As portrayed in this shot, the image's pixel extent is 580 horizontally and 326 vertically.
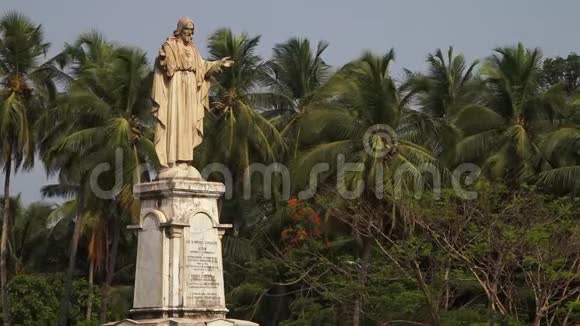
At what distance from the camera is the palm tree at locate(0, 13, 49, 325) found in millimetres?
42000

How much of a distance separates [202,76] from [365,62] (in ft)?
55.2

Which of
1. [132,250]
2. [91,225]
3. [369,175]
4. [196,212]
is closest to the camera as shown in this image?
[196,212]

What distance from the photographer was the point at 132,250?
50.1m

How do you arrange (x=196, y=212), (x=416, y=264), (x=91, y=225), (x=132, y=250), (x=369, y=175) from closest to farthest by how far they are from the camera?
(x=196, y=212), (x=416, y=264), (x=369, y=175), (x=91, y=225), (x=132, y=250)

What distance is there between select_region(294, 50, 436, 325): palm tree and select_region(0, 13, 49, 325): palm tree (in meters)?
9.18

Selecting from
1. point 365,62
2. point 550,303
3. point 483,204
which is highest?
point 365,62

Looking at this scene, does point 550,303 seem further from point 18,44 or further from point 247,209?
point 18,44

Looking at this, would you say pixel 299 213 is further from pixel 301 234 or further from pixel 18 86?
pixel 18 86

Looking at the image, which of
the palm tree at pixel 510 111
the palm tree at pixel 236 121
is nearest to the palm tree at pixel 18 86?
the palm tree at pixel 236 121

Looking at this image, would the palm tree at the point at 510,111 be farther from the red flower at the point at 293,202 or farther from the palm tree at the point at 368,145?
the red flower at the point at 293,202

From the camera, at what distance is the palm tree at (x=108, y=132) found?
3828 cm

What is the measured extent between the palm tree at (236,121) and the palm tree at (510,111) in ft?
19.7

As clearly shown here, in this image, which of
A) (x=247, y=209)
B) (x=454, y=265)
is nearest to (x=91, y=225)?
(x=247, y=209)

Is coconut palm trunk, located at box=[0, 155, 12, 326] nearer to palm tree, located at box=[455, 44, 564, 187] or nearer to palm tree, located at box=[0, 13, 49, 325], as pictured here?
palm tree, located at box=[0, 13, 49, 325]
